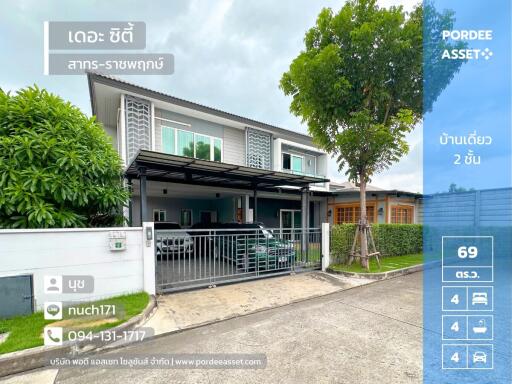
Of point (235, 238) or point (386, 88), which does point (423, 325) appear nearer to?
point (235, 238)

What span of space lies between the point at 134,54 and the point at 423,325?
9.02m

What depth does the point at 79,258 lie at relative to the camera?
4422 mm

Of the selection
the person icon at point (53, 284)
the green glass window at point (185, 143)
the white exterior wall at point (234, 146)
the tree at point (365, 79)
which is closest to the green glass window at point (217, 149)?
the white exterior wall at point (234, 146)

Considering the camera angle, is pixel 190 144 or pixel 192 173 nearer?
pixel 192 173

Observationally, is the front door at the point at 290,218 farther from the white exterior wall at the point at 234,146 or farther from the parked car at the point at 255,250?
the parked car at the point at 255,250

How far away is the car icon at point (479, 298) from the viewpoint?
513 centimetres

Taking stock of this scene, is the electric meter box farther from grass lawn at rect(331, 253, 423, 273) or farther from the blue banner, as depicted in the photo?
grass lawn at rect(331, 253, 423, 273)

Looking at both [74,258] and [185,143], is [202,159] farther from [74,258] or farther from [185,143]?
[74,258]

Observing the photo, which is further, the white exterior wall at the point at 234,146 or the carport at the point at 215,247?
the white exterior wall at the point at 234,146

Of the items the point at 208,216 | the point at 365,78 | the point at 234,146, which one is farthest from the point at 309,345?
the point at 208,216

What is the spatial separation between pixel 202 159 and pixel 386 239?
827cm

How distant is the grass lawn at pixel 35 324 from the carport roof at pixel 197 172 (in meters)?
3.23

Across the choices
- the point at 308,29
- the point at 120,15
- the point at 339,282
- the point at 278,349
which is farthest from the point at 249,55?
the point at 278,349

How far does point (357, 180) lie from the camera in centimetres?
834
